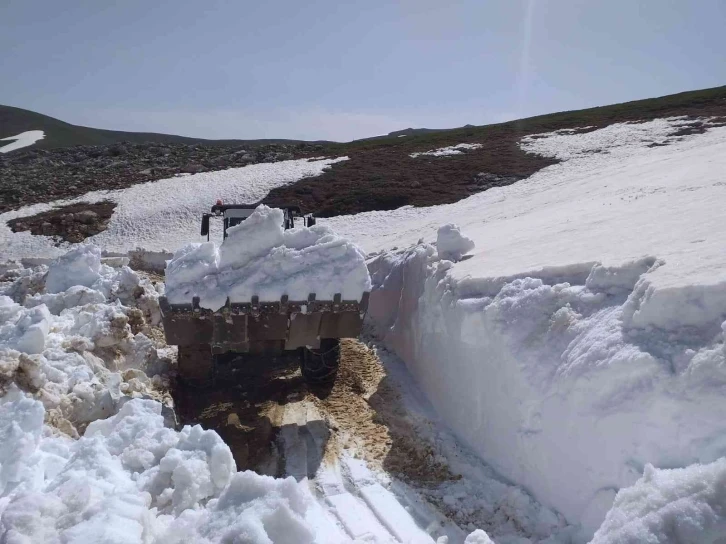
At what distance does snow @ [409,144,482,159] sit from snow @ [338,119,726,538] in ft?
73.2

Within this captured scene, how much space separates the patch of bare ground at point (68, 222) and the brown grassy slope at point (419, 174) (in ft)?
22.9

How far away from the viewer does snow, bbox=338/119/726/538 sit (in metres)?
4.23

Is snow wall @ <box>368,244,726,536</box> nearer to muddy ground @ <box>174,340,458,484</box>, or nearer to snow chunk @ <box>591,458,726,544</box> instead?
snow chunk @ <box>591,458,726,544</box>

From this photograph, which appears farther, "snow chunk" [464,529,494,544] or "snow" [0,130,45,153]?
"snow" [0,130,45,153]

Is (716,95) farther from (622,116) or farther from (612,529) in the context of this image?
(612,529)

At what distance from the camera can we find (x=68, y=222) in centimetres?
2297

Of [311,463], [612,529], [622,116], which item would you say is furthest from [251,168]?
[612,529]

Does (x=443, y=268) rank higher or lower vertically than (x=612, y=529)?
higher

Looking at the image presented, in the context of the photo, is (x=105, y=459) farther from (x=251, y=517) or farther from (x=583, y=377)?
(x=583, y=377)

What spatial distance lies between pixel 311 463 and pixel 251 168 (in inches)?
1052

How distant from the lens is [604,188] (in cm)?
1518

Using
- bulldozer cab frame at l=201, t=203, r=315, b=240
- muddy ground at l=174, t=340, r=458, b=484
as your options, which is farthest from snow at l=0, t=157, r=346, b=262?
Result: muddy ground at l=174, t=340, r=458, b=484

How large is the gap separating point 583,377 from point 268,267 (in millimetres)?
4054

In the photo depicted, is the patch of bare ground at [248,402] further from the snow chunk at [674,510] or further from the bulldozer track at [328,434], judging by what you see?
the snow chunk at [674,510]
